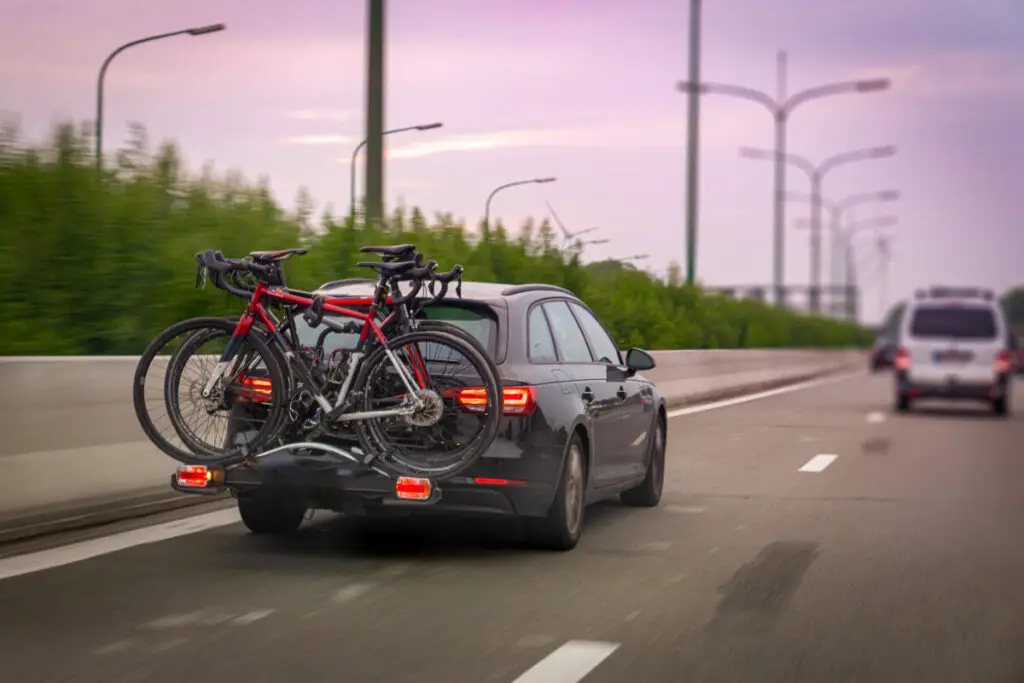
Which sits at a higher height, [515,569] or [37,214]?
[37,214]

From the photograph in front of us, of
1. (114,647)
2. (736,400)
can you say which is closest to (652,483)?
(114,647)

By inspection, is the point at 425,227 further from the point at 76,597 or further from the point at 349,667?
the point at 349,667

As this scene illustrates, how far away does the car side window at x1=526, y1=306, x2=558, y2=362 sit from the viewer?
920 cm

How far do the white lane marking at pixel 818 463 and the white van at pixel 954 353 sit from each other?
10.4 metres

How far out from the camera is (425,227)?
65.5 feet

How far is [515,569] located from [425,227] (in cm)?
1167

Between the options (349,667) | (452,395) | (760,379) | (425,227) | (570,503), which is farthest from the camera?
(760,379)

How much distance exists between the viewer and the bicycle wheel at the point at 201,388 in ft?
28.8

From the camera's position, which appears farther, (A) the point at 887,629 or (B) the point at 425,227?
(B) the point at 425,227

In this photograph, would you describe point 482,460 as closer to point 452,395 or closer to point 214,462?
point 452,395

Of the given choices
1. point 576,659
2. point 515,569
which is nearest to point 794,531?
point 515,569

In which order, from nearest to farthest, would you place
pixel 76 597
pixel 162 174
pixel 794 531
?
pixel 76 597 < pixel 794 531 < pixel 162 174

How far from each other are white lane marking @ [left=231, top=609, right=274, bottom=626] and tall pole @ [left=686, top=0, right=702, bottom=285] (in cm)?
2792

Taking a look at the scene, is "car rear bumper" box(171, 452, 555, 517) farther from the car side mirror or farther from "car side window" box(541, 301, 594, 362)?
the car side mirror
